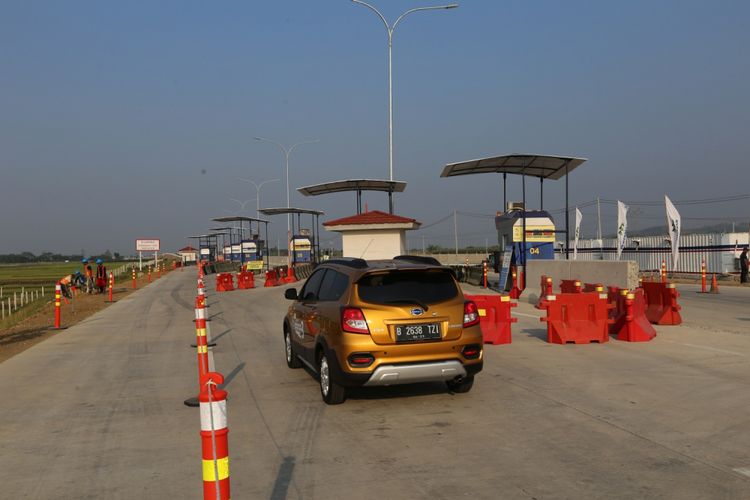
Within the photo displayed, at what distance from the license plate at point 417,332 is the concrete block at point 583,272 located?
11141 mm

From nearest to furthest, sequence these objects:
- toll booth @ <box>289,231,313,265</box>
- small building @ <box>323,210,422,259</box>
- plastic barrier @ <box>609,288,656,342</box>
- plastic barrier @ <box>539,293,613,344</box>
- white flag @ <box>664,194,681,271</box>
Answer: plastic barrier @ <box>539,293,613,344</box> → plastic barrier @ <box>609,288,656,342</box> → small building @ <box>323,210,422,259</box> → white flag @ <box>664,194,681,271</box> → toll booth @ <box>289,231,313,265</box>

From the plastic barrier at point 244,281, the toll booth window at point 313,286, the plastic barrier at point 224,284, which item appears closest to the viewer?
the toll booth window at point 313,286

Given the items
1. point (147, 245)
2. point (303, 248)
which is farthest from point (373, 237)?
point (147, 245)

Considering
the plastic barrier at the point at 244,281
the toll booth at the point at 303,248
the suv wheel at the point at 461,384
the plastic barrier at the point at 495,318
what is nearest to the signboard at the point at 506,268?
the plastic barrier at the point at 495,318

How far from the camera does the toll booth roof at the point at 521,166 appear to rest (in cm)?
2128

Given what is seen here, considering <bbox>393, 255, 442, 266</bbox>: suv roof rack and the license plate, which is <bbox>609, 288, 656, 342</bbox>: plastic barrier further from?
the license plate

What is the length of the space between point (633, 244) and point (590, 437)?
136 ft

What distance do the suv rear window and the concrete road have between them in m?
1.22

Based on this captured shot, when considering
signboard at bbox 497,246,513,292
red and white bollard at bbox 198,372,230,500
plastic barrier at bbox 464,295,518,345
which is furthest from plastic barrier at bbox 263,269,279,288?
red and white bollard at bbox 198,372,230,500

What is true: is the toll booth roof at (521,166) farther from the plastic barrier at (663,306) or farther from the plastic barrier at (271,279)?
the plastic barrier at (271,279)

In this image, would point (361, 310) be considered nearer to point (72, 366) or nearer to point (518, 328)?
point (72, 366)

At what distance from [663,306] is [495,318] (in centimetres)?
453

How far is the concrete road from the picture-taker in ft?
15.6

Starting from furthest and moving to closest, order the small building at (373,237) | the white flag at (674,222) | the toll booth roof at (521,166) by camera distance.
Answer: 1. the white flag at (674,222)
2. the small building at (373,237)
3. the toll booth roof at (521,166)
